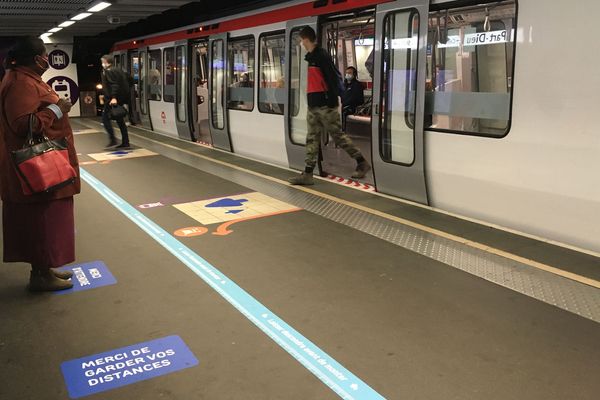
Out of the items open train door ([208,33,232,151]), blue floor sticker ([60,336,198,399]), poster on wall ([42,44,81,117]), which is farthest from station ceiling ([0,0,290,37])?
blue floor sticker ([60,336,198,399])

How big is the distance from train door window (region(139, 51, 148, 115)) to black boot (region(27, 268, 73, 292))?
1091cm

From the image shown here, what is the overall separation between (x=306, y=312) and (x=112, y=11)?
10317mm

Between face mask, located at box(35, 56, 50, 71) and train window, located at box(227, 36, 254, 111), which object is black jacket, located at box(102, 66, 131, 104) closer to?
train window, located at box(227, 36, 254, 111)

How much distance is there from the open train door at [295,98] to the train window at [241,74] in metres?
1.30

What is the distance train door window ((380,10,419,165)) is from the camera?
18.6 feet

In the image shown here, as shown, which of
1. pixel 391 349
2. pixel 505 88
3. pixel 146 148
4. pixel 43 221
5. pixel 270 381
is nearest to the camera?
pixel 270 381

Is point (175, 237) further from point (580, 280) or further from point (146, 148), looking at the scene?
point (146, 148)

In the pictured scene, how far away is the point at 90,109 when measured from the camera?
19.2 m

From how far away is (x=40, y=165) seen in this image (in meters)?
3.38

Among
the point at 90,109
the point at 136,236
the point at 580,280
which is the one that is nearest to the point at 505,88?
the point at 580,280

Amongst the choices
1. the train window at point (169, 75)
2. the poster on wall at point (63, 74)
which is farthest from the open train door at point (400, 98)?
the poster on wall at point (63, 74)

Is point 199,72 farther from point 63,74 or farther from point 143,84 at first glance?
point 63,74

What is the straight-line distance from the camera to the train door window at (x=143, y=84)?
13.9 meters

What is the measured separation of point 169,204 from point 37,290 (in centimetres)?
251
